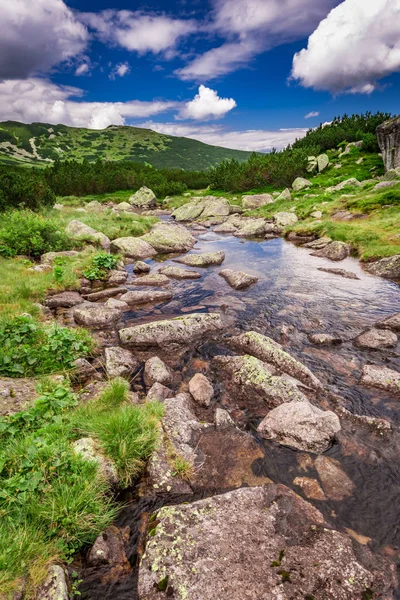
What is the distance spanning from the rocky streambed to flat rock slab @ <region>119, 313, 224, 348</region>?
4 cm

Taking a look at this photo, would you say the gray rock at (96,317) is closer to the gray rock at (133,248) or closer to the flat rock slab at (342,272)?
the gray rock at (133,248)

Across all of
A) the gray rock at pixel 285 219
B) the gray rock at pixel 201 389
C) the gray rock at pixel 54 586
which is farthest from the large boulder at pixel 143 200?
the gray rock at pixel 54 586

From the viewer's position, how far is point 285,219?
33938 mm

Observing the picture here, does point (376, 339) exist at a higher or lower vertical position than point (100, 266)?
lower

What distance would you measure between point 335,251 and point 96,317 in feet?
58.1

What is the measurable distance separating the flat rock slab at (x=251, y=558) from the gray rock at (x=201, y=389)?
2.73 meters

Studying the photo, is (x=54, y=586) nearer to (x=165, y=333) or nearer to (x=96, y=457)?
(x=96, y=457)

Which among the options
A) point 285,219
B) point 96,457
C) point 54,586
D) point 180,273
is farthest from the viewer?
point 285,219

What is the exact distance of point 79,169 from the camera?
71.2 meters

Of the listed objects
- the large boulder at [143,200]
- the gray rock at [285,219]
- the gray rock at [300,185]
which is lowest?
the gray rock at [285,219]

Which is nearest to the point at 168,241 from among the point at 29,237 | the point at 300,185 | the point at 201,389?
the point at 29,237

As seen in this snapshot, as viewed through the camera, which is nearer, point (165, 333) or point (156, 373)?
point (156, 373)

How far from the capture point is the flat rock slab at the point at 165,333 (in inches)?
391

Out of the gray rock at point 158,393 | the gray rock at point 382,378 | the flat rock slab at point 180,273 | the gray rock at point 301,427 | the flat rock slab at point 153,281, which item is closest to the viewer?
the gray rock at point 301,427
